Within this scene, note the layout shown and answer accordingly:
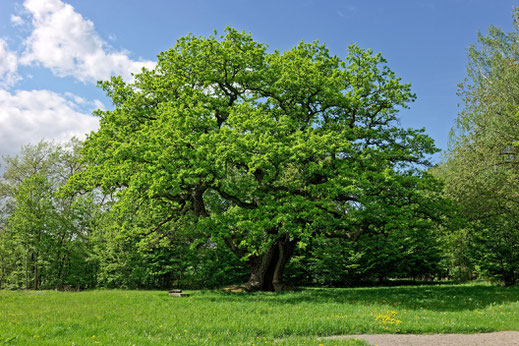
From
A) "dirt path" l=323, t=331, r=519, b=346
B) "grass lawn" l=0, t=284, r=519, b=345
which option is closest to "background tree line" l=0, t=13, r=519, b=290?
"grass lawn" l=0, t=284, r=519, b=345

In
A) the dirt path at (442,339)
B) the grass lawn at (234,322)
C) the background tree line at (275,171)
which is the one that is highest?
the background tree line at (275,171)

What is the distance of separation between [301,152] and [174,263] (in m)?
18.6

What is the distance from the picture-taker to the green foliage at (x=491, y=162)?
845 inches

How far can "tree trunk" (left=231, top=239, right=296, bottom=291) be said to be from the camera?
2264cm

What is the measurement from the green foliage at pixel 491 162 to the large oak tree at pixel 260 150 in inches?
158

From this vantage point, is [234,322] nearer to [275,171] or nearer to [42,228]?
[275,171]

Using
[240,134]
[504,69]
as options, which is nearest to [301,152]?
[240,134]

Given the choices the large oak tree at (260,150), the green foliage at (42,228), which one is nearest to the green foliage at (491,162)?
the large oak tree at (260,150)

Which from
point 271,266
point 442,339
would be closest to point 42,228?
point 271,266

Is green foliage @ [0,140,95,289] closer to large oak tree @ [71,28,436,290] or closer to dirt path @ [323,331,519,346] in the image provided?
large oak tree @ [71,28,436,290]

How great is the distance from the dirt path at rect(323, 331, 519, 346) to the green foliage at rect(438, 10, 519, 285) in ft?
41.5

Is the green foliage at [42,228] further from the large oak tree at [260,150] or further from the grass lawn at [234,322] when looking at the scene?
the grass lawn at [234,322]

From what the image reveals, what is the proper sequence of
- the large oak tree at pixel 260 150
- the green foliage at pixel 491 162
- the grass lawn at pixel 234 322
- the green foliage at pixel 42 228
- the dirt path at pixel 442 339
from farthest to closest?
1. the green foliage at pixel 42 228
2. the green foliage at pixel 491 162
3. the large oak tree at pixel 260 150
4. the dirt path at pixel 442 339
5. the grass lawn at pixel 234 322

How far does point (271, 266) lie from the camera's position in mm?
23297
